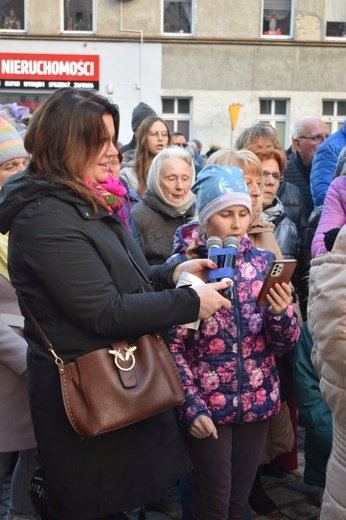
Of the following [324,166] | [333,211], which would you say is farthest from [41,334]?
[324,166]

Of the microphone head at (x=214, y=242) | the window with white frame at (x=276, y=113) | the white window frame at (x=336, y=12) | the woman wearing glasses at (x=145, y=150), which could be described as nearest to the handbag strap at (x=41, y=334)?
the microphone head at (x=214, y=242)

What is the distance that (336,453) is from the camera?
241 centimetres

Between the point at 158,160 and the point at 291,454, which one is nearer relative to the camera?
the point at 291,454

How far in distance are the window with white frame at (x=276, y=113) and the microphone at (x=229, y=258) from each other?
20.1 meters

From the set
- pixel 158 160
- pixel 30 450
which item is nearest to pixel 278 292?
A: pixel 30 450

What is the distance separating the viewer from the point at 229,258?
283 cm

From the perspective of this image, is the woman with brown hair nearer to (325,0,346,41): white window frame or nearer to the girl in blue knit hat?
the girl in blue knit hat

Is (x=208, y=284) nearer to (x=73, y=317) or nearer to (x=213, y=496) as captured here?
(x=73, y=317)

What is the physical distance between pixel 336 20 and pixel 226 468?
21.7 metres

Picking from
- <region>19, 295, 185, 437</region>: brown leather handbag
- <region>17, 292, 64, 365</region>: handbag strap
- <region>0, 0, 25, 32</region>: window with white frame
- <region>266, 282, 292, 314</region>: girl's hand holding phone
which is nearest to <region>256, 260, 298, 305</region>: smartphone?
<region>266, 282, 292, 314</region>: girl's hand holding phone

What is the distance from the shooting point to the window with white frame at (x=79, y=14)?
2222 cm

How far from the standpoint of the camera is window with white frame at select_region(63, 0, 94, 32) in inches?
875

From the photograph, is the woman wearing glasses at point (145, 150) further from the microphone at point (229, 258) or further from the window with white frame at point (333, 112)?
the window with white frame at point (333, 112)

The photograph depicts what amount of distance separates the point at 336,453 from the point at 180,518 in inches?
71.7
